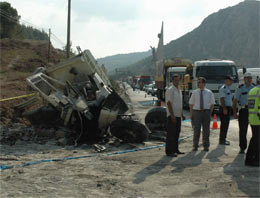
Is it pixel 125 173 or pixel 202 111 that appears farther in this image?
pixel 202 111

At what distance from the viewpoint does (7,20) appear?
6931cm

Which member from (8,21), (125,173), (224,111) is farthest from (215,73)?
(8,21)

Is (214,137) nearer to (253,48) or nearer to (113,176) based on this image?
(113,176)

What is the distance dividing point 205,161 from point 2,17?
71.2 m

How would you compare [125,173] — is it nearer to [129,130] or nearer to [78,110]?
[129,130]

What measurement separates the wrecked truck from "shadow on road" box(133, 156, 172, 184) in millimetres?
1735

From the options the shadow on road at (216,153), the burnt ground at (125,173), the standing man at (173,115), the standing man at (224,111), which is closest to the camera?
the burnt ground at (125,173)

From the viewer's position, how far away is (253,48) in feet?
473

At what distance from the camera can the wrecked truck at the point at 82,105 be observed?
8.24 metres

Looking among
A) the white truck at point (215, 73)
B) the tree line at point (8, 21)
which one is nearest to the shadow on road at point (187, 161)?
the white truck at point (215, 73)

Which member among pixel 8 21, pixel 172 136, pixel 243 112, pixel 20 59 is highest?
pixel 8 21

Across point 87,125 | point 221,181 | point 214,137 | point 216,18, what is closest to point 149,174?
point 221,181

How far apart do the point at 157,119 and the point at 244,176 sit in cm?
480

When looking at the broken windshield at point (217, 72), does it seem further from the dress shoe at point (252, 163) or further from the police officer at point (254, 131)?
the dress shoe at point (252, 163)
